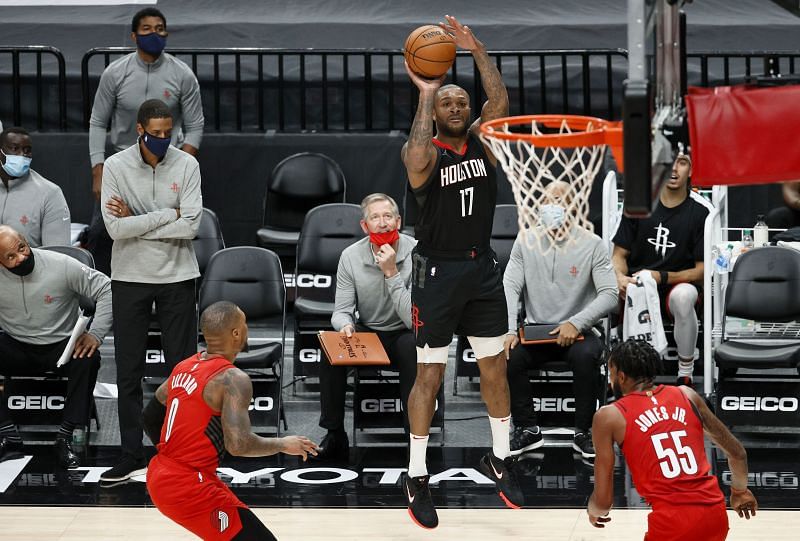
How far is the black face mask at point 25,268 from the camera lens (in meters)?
8.20

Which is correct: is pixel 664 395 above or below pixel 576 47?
below

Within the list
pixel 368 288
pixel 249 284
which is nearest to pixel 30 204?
pixel 249 284

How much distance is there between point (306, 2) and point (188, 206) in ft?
19.5

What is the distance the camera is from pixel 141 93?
964 cm

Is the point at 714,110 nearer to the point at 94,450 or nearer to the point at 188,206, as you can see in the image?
the point at 188,206

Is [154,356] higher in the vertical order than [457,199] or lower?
lower

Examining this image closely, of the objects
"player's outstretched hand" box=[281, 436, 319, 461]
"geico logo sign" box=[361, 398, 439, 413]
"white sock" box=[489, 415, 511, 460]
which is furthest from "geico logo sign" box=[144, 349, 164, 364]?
"player's outstretched hand" box=[281, 436, 319, 461]

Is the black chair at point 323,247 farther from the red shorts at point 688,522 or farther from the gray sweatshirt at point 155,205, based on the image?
the red shorts at point 688,522

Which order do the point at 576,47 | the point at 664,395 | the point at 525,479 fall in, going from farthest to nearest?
the point at 576,47
the point at 525,479
the point at 664,395

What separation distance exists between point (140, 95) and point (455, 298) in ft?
13.3

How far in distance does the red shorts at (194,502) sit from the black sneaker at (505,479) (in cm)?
148

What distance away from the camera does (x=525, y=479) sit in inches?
306

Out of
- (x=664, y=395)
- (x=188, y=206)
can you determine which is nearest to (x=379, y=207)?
(x=188, y=206)

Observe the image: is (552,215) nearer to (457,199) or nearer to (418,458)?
(457,199)
